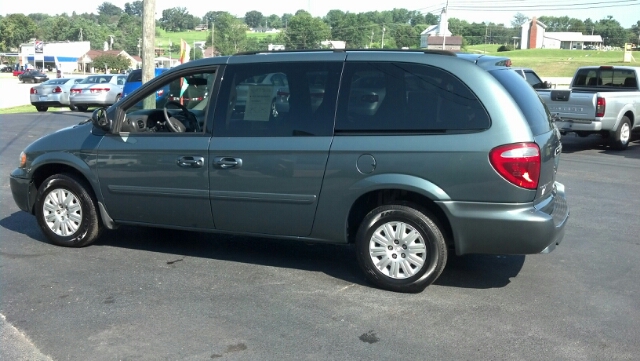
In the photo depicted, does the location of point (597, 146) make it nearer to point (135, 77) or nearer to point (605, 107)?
point (605, 107)

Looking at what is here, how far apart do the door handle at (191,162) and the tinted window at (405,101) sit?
1.25 metres

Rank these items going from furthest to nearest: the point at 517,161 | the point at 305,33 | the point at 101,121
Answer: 1. the point at 305,33
2. the point at 101,121
3. the point at 517,161

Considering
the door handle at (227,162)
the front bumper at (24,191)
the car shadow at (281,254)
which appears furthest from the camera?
the front bumper at (24,191)

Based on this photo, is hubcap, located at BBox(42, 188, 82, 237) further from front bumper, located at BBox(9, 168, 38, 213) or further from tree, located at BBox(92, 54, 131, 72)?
tree, located at BBox(92, 54, 131, 72)

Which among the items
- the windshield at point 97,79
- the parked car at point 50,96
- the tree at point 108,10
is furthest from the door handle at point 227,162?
the tree at point 108,10

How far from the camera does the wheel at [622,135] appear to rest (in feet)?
49.9

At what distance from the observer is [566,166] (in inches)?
504

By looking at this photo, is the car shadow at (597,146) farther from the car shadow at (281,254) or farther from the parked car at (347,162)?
the parked car at (347,162)

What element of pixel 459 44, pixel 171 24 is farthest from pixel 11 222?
pixel 171 24

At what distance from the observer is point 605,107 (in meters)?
14.7

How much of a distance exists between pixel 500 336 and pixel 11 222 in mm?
5650

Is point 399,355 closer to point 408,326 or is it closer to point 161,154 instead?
point 408,326

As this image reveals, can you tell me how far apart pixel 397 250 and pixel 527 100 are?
1.58 m

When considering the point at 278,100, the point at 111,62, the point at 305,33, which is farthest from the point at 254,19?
the point at 278,100
